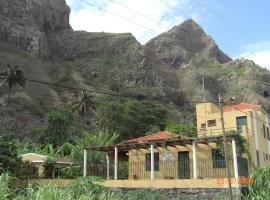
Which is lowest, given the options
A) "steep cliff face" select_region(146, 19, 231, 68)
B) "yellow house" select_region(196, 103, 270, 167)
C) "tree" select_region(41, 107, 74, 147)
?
"yellow house" select_region(196, 103, 270, 167)

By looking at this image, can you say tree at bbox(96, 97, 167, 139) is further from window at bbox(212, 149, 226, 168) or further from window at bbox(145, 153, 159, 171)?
window at bbox(212, 149, 226, 168)

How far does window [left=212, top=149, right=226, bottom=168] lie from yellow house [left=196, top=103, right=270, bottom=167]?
12.7 ft

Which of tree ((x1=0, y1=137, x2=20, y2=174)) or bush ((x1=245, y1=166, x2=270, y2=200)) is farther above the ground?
tree ((x1=0, y1=137, x2=20, y2=174))

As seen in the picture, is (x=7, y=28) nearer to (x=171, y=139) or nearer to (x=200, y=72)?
(x=200, y=72)

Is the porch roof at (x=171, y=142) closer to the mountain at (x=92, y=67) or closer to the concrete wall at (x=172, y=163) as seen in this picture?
the concrete wall at (x=172, y=163)

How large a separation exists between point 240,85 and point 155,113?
1571 inches

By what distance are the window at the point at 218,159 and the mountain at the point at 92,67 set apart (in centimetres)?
5135

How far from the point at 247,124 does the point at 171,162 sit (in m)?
8.18

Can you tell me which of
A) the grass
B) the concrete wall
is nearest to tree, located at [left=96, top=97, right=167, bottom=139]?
the concrete wall

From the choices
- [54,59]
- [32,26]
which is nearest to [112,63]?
[54,59]

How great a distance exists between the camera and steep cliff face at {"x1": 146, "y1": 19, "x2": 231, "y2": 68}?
12119cm

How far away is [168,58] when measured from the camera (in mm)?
121625

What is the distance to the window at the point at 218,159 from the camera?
2509cm

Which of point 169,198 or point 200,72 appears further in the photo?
point 200,72
